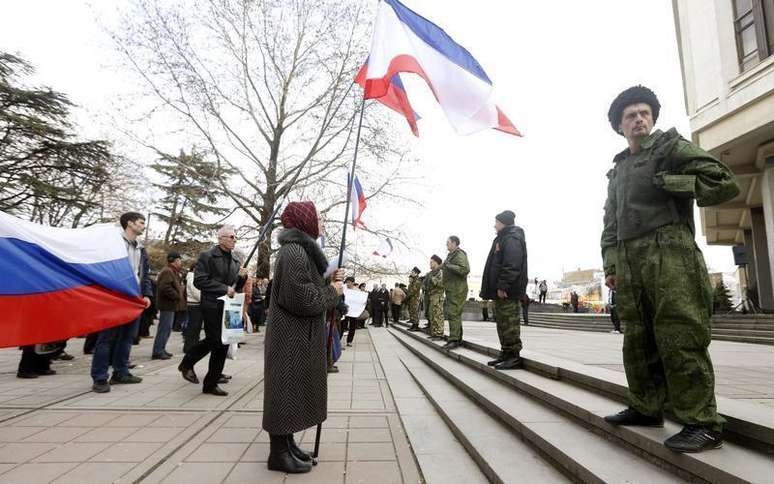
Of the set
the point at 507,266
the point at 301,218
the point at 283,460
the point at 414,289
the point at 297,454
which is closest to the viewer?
the point at 283,460

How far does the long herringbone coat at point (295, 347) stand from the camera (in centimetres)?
284

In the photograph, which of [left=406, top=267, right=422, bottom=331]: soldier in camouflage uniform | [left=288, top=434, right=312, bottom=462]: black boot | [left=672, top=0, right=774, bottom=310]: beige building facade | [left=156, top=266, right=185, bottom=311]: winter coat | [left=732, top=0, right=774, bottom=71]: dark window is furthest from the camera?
[left=406, top=267, right=422, bottom=331]: soldier in camouflage uniform

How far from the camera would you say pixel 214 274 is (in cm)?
524

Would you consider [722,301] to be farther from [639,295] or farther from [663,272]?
[663,272]

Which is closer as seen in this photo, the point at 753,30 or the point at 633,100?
the point at 633,100

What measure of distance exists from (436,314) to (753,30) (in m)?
13.1

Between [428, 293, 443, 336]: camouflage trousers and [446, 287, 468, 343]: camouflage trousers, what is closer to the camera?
[446, 287, 468, 343]: camouflage trousers

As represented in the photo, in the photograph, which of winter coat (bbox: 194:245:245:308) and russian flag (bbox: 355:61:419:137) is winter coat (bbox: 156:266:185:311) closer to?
winter coat (bbox: 194:245:245:308)

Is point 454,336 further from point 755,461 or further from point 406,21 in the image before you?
point 755,461

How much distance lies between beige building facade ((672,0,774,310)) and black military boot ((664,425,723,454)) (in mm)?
13479

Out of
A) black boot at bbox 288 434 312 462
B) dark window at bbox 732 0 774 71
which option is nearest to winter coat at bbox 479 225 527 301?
black boot at bbox 288 434 312 462

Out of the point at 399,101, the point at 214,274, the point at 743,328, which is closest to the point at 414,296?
the point at 743,328

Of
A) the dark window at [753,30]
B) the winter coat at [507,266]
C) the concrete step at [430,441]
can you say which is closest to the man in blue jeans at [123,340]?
the concrete step at [430,441]

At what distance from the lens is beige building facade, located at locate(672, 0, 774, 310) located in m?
12.0
